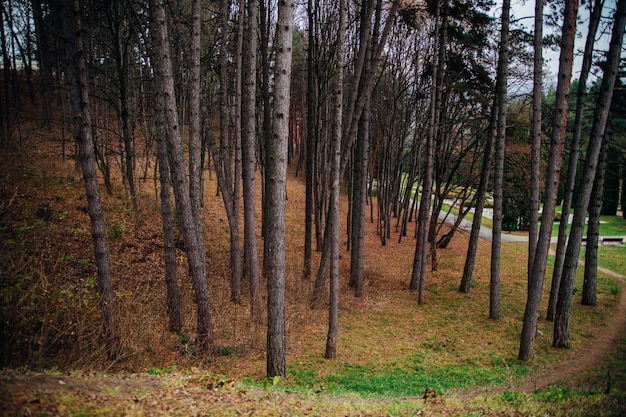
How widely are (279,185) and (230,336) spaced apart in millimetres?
4548

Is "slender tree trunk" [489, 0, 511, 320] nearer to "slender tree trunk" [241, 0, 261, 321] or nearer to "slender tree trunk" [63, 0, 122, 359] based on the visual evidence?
"slender tree trunk" [241, 0, 261, 321]

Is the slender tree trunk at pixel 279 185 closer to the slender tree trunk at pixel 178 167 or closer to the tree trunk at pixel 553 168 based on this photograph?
the slender tree trunk at pixel 178 167

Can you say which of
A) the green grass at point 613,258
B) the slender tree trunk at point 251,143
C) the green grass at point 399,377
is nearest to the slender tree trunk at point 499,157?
the green grass at point 399,377

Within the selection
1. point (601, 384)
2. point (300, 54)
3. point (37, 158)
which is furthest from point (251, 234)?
point (300, 54)

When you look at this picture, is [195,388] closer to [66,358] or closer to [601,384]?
[66,358]

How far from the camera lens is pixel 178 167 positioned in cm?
781

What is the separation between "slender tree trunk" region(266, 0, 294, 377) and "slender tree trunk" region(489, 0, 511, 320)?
7322 millimetres

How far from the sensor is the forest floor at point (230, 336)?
467 centimetres

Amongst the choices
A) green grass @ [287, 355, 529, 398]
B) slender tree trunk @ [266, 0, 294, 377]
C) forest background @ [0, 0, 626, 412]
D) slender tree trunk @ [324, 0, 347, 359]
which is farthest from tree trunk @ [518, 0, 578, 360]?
slender tree trunk @ [266, 0, 294, 377]

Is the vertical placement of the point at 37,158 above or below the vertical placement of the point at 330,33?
below

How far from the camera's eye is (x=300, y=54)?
84.4 feet

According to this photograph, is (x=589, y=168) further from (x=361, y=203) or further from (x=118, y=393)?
(x=118, y=393)

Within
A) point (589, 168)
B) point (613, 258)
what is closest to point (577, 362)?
point (589, 168)

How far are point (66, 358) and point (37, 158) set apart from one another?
1344cm
